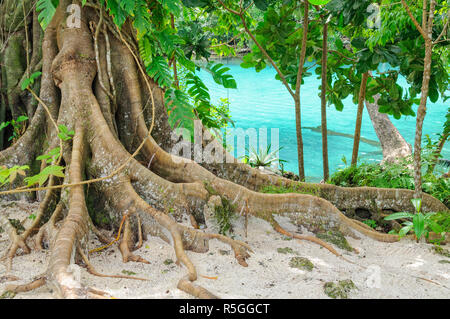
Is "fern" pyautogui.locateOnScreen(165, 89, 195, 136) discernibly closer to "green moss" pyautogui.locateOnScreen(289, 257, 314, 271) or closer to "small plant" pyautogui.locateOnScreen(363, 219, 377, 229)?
"green moss" pyautogui.locateOnScreen(289, 257, 314, 271)

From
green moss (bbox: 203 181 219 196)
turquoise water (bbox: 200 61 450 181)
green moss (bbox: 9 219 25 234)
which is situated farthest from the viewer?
turquoise water (bbox: 200 61 450 181)

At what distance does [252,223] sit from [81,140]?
1417mm

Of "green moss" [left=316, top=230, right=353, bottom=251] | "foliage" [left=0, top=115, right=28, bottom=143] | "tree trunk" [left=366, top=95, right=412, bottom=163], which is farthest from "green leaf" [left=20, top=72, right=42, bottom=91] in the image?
"tree trunk" [left=366, top=95, right=412, bottom=163]

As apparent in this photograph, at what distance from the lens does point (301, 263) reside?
7.21 feet

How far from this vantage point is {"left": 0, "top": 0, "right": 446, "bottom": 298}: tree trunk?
7.50 ft

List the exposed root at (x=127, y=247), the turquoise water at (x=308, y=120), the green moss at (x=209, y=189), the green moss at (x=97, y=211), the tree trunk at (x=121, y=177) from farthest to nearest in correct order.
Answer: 1. the turquoise water at (x=308, y=120)
2. the green moss at (x=209, y=189)
3. the green moss at (x=97, y=211)
4. the tree trunk at (x=121, y=177)
5. the exposed root at (x=127, y=247)

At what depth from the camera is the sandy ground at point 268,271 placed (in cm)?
187

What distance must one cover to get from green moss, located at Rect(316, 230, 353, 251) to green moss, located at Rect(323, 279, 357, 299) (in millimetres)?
545

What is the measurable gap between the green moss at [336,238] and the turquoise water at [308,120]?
4.53m

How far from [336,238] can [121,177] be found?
1.64m

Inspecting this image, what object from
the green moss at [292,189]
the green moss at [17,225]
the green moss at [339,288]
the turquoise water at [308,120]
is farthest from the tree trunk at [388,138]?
the green moss at [17,225]

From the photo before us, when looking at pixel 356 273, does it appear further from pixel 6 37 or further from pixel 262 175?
pixel 6 37

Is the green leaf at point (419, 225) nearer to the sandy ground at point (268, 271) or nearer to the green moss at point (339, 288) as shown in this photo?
the sandy ground at point (268, 271)
